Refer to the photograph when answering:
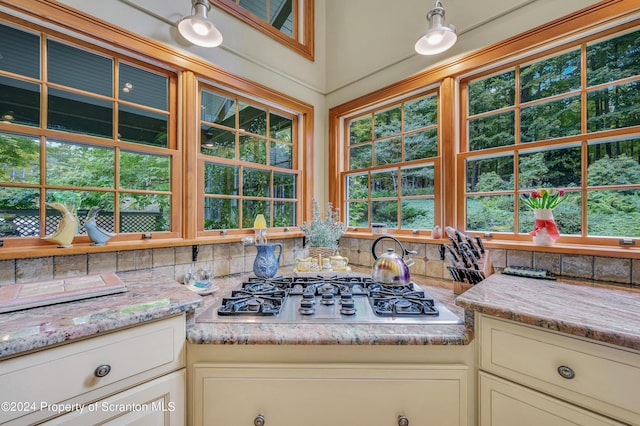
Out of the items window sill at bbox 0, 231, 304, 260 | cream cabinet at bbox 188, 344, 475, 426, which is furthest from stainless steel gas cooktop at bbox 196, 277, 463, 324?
window sill at bbox 0, 231, 304, 260

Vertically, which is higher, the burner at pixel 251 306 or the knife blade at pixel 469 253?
the knife blade at pixel 469 253

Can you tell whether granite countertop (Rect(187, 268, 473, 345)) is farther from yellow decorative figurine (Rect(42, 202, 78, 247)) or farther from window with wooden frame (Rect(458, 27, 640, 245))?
window with wooden frame (Rect(458, 27, 640, 245))

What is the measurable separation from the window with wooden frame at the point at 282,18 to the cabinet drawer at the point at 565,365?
7.89ft

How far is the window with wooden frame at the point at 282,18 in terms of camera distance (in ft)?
6.50

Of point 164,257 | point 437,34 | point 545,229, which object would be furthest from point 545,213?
point 164,257

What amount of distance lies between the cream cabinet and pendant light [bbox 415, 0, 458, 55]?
151 centimetres

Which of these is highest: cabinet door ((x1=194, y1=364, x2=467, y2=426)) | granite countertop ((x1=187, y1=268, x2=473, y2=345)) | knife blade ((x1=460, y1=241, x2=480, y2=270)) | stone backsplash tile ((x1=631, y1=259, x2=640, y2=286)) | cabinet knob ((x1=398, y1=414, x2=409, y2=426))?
knife blade ((x1=460, y1=241, x2=480, y2=270))

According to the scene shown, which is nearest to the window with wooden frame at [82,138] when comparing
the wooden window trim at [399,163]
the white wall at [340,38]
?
the white wall at [340,38]

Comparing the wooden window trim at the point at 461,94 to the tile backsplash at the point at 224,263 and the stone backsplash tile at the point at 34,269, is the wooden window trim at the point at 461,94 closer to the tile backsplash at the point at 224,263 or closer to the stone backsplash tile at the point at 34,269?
the tile backsplash at the point at 224,263

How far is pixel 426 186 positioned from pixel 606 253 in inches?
39.2

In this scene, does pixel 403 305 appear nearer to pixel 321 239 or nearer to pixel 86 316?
pixel 321 239

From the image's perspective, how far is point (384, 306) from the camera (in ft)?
3.94

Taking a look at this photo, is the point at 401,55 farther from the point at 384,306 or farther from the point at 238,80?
the point at 384,306

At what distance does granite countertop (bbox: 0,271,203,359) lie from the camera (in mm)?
741
